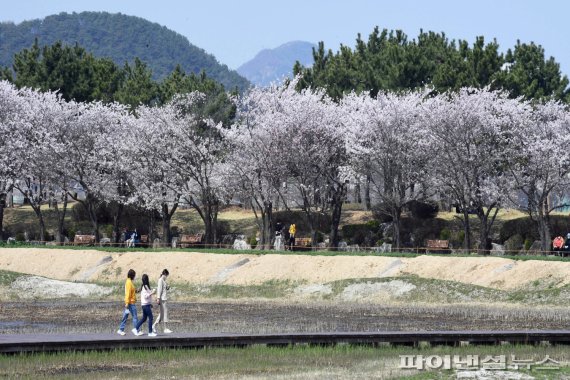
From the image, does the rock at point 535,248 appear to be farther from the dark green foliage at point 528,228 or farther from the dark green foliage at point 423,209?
the dark green foliage at point 423,209

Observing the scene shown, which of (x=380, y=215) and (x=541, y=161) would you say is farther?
(x=380, y=215)

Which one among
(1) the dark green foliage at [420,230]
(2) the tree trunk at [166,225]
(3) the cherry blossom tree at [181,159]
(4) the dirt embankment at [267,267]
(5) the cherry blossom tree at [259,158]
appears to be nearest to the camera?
(4) the dirt embankment at [267,267]

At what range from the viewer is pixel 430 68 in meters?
97.6

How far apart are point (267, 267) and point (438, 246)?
1380 cm

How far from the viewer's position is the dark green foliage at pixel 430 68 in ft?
298

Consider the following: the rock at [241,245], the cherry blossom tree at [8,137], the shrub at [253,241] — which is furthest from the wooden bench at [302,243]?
the cherry blossom tree at [8,137]

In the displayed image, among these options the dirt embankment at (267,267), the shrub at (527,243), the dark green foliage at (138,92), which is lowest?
the dirt embankment at (267,267)

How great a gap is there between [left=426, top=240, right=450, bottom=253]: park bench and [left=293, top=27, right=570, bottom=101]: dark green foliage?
599 inches

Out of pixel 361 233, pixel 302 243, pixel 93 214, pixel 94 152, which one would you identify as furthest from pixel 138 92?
pixel 302 243

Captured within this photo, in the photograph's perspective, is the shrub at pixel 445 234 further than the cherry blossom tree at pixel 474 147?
Yes

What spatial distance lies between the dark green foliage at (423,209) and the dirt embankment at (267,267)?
23246 millimetres

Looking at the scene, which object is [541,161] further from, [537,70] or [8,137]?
[8,137]

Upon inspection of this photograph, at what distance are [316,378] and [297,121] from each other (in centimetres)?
5611

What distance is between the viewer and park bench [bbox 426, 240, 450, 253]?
7588 cm
